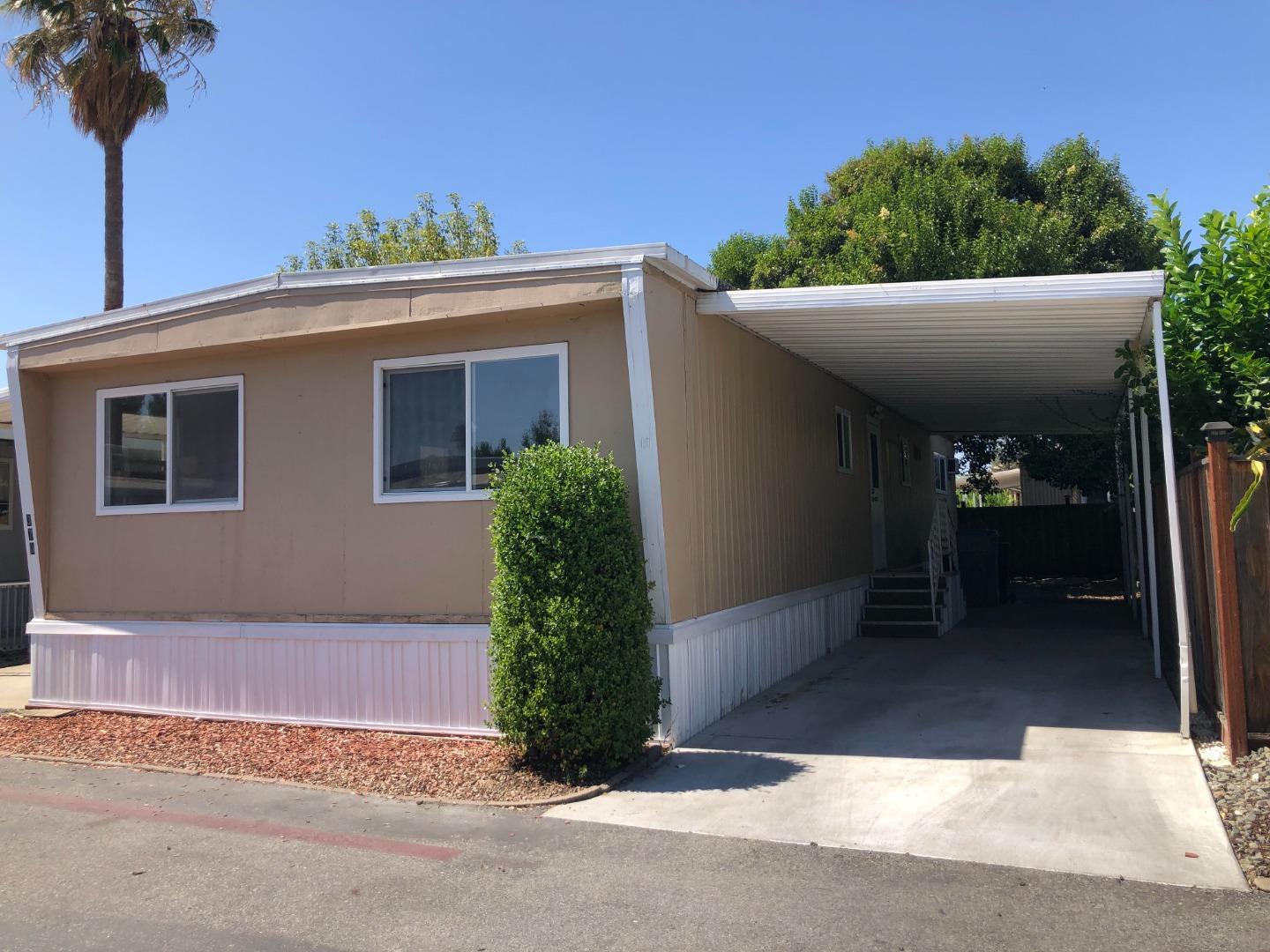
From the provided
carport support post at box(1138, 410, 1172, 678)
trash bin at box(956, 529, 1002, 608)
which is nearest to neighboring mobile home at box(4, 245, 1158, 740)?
carport support post at box(1138, 410, 1172, 678)

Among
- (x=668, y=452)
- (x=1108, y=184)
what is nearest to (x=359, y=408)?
(x=668, y=452)

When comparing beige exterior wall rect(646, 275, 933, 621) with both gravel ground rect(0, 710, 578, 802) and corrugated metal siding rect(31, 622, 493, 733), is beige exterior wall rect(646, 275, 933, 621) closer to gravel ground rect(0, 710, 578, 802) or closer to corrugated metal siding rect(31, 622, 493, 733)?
gravel ground rect(0, 710, 578, 802)

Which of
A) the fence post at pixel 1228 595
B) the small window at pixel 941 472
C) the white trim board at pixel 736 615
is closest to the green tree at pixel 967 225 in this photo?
the small window at pixel 941 472

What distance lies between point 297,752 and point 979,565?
36.2 ft

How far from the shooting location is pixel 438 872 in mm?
5094

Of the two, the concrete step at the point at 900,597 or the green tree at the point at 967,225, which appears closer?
the concrete step at the point at 900,597

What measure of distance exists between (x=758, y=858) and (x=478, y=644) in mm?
3365

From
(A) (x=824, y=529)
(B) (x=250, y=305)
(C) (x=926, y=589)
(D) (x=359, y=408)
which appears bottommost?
(C) (x=926, y=589)

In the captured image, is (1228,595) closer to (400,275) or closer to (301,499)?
(400,275)

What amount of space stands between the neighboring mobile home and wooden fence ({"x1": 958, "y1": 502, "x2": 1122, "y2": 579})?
40.3ft

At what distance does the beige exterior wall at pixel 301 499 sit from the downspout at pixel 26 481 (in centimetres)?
7

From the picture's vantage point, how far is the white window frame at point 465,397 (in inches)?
303

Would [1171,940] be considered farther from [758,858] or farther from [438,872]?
[438,872]

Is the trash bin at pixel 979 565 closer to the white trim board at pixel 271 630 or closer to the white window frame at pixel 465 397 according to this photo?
the white window frame at pixel 465 397
